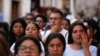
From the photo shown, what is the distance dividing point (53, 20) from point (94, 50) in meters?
1.54

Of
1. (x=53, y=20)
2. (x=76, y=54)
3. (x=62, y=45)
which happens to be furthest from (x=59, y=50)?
(x=53, y=20)

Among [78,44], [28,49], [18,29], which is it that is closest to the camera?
[28,49]

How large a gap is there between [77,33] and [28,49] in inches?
80.1

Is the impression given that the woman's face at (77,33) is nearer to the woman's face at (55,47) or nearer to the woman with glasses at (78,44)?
the woman with glasses at (78,44)

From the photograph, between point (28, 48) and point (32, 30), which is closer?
point (28, 48)

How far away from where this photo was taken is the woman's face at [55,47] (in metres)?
5.62

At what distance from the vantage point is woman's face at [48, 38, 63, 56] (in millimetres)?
5621

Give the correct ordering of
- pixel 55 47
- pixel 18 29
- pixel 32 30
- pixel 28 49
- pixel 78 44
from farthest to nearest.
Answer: pixel 18 29
pixel 32 30
pixel 78 44
pixel 55 47
pixel 28 49

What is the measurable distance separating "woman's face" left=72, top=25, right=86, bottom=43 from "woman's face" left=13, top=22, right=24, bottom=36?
1758 mm

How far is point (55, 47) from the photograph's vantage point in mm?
5648

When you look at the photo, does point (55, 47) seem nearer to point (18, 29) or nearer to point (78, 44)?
point (78, 44)

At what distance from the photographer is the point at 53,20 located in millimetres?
7852

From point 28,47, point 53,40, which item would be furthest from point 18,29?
point 28,47

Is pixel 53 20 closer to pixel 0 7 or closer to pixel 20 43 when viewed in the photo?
pixel 20 43
